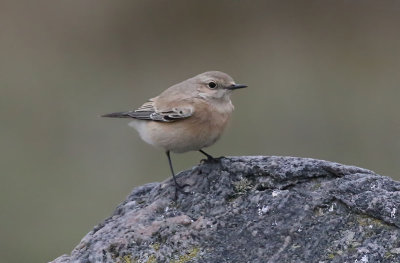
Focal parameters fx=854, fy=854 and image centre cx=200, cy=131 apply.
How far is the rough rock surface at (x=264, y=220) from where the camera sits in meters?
5.47

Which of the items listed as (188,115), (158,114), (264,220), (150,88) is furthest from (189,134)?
(150,88)

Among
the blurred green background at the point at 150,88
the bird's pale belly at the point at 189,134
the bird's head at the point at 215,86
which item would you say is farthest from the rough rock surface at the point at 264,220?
the blurred green background at the point at 150,88

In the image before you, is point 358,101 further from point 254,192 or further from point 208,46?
point 254,192

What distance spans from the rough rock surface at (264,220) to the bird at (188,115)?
36.0 inches

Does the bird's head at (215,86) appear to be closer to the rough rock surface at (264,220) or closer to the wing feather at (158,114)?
the wing feather at (158,114)

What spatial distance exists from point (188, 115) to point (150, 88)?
30.9 ft

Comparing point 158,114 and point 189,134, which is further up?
point 158,114

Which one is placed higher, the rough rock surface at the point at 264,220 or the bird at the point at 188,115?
the bird at the point at 188,115

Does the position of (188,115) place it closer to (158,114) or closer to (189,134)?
(189,134)

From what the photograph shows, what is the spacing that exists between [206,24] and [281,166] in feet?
41.7

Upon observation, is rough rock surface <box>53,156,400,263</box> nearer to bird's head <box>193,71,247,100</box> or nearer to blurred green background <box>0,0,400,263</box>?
bird's head <box>193,71,247,100</box>

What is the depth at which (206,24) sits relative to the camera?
61.2 ft

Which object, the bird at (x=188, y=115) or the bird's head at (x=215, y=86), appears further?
the bird's head at (x=215, y=86)

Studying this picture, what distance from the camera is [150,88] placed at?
1686 centimetres
